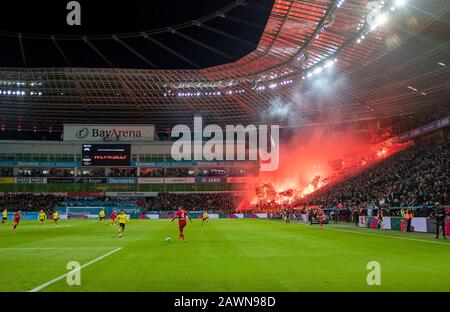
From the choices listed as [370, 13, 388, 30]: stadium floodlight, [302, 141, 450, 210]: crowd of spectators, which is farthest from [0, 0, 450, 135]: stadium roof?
[302, 141, 450, 210]: crowd of spectators

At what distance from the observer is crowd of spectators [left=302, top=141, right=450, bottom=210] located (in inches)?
1564

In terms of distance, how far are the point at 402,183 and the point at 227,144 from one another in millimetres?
47735

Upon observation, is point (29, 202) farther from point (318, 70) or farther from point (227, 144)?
point (318, 70)

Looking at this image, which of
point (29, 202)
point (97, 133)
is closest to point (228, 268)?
point (97, 133)

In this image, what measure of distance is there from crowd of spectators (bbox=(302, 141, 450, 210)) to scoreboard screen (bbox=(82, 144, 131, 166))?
33.6 m

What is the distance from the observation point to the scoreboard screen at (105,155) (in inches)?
3159

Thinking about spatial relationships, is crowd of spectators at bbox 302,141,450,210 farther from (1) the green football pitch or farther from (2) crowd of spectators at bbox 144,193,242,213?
(2) crowd of spectators at bbox 144,193,242,213

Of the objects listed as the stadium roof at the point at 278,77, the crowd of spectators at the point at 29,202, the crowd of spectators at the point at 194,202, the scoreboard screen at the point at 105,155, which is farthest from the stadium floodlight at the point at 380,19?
the crowd of spectators at the point at 29,202

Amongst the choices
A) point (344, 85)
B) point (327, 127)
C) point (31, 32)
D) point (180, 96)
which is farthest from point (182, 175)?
point (31, 32)

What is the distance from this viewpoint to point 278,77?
63.2m

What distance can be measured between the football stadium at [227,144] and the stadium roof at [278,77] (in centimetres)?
31

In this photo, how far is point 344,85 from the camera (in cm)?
6184

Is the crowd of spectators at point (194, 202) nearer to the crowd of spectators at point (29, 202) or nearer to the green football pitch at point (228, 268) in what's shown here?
the crowd of spectators at point (29, 202)

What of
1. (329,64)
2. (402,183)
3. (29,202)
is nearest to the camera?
(402,183)
